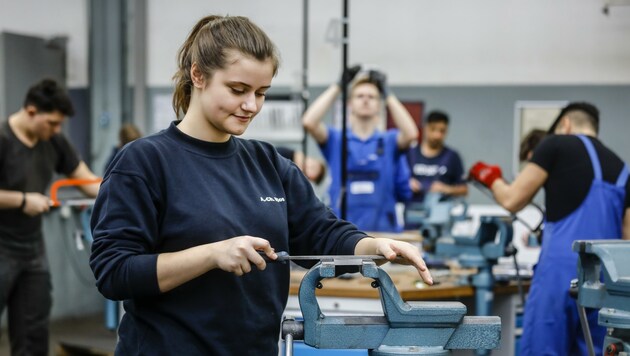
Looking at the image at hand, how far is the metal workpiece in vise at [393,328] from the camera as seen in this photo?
1.53 meters

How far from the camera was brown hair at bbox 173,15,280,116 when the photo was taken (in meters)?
1.61

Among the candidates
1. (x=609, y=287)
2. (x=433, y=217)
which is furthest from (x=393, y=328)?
(x=433, y=217)

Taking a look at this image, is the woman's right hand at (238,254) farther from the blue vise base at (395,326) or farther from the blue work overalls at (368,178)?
the blue work overalls at (368,178)

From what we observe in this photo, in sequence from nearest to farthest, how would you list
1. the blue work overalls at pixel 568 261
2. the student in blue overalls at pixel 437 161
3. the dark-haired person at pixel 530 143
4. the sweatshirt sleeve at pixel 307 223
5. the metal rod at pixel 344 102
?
the sweatshirt sleeve at pixel 307 223 → the blue work overalls at pixel 568 261 → the dark-haired person at pixel 530 143 → the metal rod at pixel 344 102 → the student in blue overalls at pixel 437 161

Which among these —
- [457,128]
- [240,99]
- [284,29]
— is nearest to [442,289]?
[240,99]

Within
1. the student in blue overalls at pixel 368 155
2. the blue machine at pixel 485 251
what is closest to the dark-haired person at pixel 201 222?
the blue machine at pixel 485 251

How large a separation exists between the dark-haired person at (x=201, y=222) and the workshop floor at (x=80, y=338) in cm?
374

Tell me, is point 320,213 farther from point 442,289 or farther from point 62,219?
point 62,219

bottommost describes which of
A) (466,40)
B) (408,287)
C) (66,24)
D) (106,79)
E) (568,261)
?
(408,287)

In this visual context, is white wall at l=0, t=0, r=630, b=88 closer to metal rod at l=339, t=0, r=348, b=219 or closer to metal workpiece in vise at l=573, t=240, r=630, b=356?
metal rod at l=339, t=0, r=348, b=219

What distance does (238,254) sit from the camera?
4.75ft

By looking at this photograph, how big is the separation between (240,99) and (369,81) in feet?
8.38

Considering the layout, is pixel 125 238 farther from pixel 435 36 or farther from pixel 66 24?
pixel 66 24

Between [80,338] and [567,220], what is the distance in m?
3.67
